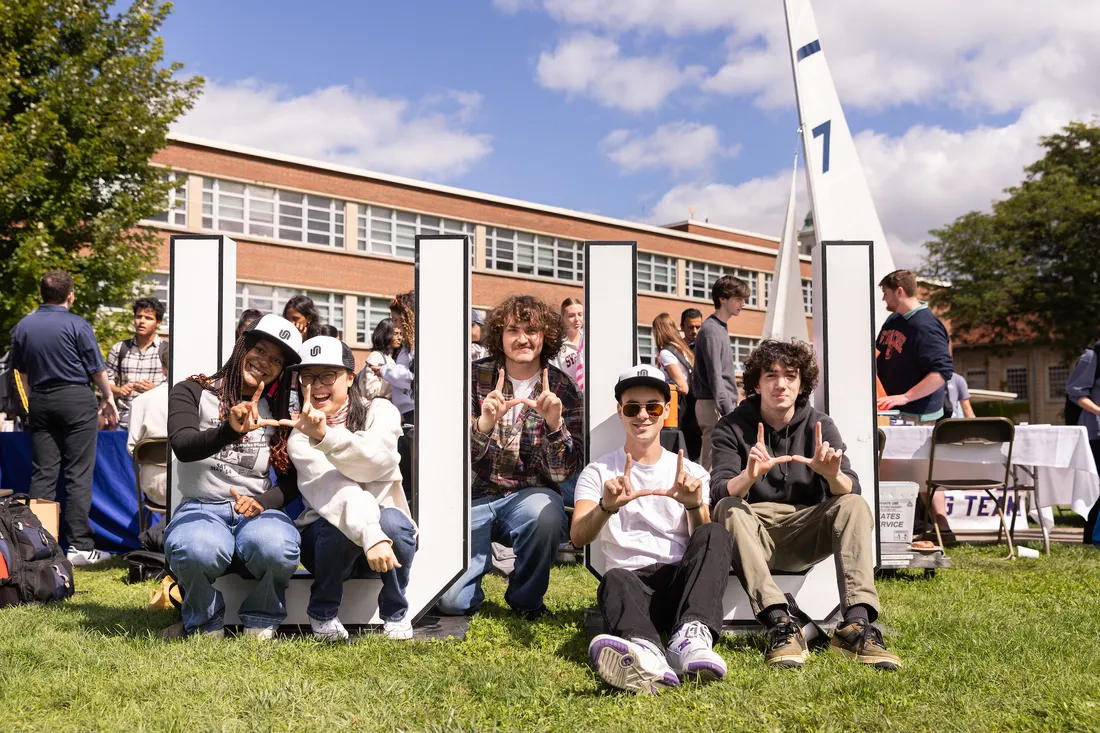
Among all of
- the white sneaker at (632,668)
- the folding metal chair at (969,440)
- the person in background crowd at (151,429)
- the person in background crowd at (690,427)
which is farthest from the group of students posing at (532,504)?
the person in background crowd at (690,427)

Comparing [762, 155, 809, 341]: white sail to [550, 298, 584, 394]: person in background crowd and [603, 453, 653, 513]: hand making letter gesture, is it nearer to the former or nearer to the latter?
[550, 298, 584, 394]: person in background crowd

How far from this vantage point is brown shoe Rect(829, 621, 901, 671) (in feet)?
11.6

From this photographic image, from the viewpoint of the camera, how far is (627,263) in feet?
14.7

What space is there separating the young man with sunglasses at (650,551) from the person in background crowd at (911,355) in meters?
2.95

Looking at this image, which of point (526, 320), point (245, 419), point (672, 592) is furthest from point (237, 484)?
point (672, 592)

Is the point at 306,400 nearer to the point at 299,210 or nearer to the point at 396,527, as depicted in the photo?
the point at 396,527

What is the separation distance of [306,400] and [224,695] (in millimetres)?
1254

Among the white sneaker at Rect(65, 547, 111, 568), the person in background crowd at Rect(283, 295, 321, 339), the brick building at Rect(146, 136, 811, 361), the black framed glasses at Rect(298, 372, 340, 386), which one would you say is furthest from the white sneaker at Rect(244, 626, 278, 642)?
the brick building at Rect(146, 136, 811, 361)

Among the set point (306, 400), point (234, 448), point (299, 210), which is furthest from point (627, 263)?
point (299, 210)

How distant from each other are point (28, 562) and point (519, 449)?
9.48 feet

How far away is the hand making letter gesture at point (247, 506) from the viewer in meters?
3.94

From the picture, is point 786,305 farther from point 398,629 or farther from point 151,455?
point 398,629

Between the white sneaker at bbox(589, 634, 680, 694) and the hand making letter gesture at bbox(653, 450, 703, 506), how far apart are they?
0.70 meters

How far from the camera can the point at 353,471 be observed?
3.86 metres
